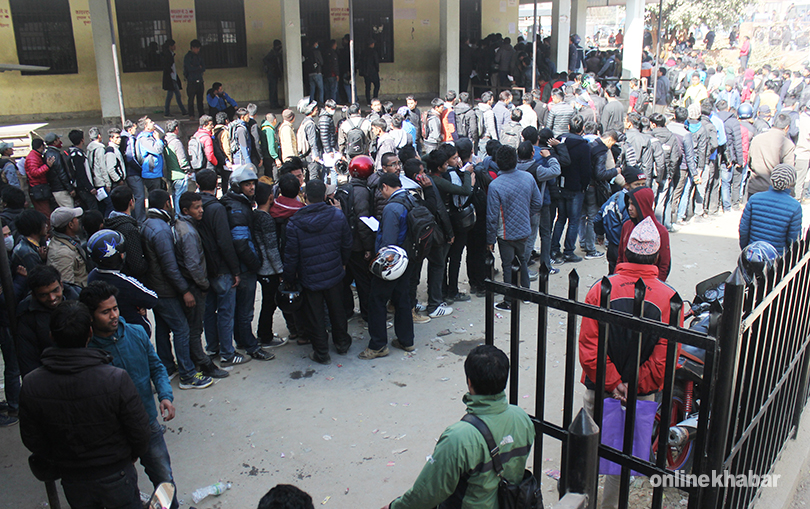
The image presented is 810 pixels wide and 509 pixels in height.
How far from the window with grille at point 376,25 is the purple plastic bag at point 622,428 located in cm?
1613

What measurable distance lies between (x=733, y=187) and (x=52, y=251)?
10.5 m

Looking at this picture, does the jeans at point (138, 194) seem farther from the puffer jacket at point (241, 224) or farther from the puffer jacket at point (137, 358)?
the puffer jacket at point (137, 358)

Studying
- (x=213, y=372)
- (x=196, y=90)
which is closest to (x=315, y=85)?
(x=196, y=90)

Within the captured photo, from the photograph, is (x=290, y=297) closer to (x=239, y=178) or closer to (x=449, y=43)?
(x=239, y=178)

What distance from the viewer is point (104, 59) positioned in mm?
13438

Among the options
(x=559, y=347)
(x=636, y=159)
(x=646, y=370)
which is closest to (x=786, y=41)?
(x=636, y=159)

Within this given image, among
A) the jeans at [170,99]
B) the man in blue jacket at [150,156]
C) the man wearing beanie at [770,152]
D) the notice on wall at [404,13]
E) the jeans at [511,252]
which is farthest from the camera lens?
the notice on wall at [404,13]

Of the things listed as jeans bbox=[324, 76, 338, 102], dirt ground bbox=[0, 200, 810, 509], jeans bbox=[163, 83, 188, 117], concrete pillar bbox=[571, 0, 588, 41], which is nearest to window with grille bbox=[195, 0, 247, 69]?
jeans bbox=[163, 83, 188, 117]

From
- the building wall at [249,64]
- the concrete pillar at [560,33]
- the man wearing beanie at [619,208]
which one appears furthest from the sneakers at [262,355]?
the concrete pillar at [560,33]

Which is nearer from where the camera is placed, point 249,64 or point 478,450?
point 478,450

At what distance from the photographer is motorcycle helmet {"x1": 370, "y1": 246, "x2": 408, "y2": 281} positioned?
5484 millimetres

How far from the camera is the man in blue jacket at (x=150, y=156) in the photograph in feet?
31.9

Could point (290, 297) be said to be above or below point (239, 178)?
below

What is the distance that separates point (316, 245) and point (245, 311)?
960mm
